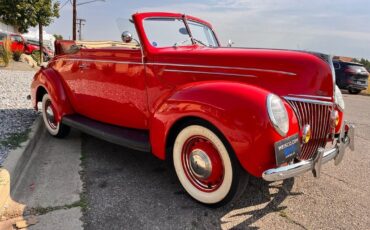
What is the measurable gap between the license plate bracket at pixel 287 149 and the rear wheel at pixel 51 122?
3.27 meters

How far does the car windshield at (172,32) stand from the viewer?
3673 mm

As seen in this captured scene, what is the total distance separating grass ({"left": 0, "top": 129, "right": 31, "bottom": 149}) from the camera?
3.95 meters

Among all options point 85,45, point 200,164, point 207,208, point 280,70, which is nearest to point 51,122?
point 85,45

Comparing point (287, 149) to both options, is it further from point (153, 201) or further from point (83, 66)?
point (83, 66)

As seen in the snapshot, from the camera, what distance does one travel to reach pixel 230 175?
2717 millimetres

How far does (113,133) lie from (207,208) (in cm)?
141

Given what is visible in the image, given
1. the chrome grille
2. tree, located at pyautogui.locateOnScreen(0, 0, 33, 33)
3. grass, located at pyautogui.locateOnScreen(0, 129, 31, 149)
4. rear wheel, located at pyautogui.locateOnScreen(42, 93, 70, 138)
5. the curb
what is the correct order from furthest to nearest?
tree, located at pyautogui.locateOnScreen(0, 0, 33, 33) < rear wheel, located at pyautogui.locateOnScreen(42, 93, 70, 138) < grass, located at pyautogui.locateOnScreen(0, 129, 31, 149) < the curb < the chrome grille

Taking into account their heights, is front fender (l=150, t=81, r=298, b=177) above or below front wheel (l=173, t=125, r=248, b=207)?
above

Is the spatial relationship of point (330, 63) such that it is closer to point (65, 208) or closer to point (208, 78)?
point (208, 78)

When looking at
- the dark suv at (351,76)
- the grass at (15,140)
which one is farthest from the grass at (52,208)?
the dark suv at (351,76)

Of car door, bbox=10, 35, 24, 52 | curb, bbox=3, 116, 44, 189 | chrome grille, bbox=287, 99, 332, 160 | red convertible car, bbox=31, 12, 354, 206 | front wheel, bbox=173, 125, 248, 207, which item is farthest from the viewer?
car door, bbox=10, 35, 24, 52

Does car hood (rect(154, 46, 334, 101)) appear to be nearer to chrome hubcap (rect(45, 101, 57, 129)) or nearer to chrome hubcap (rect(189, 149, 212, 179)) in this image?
chrome hubcap (rect(189, 149, 212, 179))

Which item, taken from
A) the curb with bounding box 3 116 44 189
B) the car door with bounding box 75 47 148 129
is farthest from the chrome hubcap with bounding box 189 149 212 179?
the curb with bounding box 3 116 44 189

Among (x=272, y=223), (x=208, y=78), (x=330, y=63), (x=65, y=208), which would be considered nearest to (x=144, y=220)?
(x=65, y=208)
